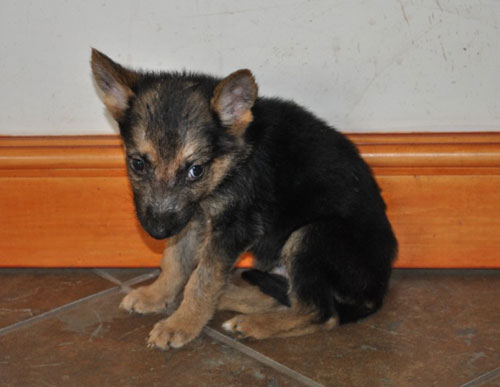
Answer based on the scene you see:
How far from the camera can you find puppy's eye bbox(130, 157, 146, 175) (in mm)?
2656

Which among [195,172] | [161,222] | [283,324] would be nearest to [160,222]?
[161,222]

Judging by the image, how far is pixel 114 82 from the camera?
9.08ft

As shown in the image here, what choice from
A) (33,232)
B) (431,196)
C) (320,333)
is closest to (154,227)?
(320,333)

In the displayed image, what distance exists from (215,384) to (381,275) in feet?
2.77

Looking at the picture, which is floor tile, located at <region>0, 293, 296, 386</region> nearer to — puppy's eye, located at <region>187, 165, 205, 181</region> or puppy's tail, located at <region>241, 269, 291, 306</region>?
puppy's tail, located at <region>241, 269, 291, 306</region>

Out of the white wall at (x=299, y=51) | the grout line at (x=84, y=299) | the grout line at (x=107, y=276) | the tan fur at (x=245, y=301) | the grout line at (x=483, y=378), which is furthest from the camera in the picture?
the grout line at (x=107, y=276)

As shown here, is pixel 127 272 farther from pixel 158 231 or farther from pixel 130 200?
pixel 158 231

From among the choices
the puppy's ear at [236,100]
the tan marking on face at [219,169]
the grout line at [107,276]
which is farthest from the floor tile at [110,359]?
the puppy's ear at [236,100]

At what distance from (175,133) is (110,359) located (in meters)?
0.91

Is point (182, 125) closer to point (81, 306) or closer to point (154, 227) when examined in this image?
point (154, 227)

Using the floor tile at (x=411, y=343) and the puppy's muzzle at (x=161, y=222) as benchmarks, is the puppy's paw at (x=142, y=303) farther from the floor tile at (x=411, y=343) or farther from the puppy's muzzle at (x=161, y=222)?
the puppy's muzzle at (x=161, y=222)

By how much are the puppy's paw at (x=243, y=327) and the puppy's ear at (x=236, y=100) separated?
768mm

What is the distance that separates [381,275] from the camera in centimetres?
290

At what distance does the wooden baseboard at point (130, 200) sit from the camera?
3.33 meters
